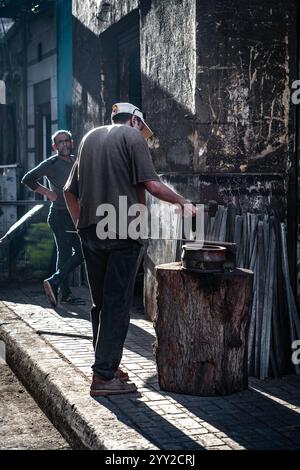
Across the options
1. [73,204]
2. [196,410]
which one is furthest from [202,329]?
[73,204]

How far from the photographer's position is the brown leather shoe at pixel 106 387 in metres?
4.92

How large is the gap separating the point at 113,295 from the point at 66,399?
2.44ft

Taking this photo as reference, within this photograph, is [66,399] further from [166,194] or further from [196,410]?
[166,194]

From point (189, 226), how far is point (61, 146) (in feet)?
9.21

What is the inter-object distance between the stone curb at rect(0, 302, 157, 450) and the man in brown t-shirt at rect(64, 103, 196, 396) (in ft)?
0.81

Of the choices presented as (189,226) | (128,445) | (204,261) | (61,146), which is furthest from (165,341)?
(61,146)

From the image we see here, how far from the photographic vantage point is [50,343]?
6.45 m

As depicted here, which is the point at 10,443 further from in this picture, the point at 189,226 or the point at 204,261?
the point at 189,226

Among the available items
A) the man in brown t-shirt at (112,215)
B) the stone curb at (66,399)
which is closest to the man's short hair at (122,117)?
the man in brown t-shirt at (112,215)

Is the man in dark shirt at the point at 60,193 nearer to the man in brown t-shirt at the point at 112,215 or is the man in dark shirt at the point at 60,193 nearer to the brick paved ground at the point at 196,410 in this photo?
the brick paved ground at the point at 196,410

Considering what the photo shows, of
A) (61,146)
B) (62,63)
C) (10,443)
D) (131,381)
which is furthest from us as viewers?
(62,63)

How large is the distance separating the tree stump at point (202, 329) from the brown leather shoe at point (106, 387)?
1.01 ft

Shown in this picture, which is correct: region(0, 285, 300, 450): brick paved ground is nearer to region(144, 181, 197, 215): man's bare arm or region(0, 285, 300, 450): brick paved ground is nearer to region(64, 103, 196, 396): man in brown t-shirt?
region(64, 103, 196, 396): man in brown t-shirt
